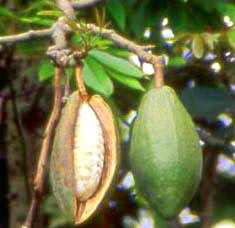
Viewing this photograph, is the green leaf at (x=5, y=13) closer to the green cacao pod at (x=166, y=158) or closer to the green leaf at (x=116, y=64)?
the green leaf at (x=116, y=64)

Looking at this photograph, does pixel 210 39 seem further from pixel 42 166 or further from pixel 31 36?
pixel 42 166

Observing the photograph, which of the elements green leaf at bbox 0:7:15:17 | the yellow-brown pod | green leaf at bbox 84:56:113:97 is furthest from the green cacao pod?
green leaf at bbox 0:7:15:17

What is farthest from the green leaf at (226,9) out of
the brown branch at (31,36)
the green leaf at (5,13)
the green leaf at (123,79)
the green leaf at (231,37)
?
the brown branch at (31,36)

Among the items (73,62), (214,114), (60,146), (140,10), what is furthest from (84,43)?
(214,114)

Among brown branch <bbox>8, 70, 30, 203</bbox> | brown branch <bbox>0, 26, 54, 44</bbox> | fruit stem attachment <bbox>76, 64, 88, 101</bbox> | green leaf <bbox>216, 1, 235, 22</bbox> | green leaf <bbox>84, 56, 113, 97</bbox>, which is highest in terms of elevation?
brown branch <bbox>0, 26, 54, 44</bbox>

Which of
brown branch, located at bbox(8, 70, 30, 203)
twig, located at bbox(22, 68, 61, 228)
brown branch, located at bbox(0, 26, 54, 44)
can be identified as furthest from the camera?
brown branch, located at bbox(8, 70, 30, 203)

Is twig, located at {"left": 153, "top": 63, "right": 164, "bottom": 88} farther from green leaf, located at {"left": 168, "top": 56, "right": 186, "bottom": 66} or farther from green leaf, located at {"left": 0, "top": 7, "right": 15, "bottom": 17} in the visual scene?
green leaf, located at {"left": 0, "top": 7, "right": 15, "bottom": 17}
